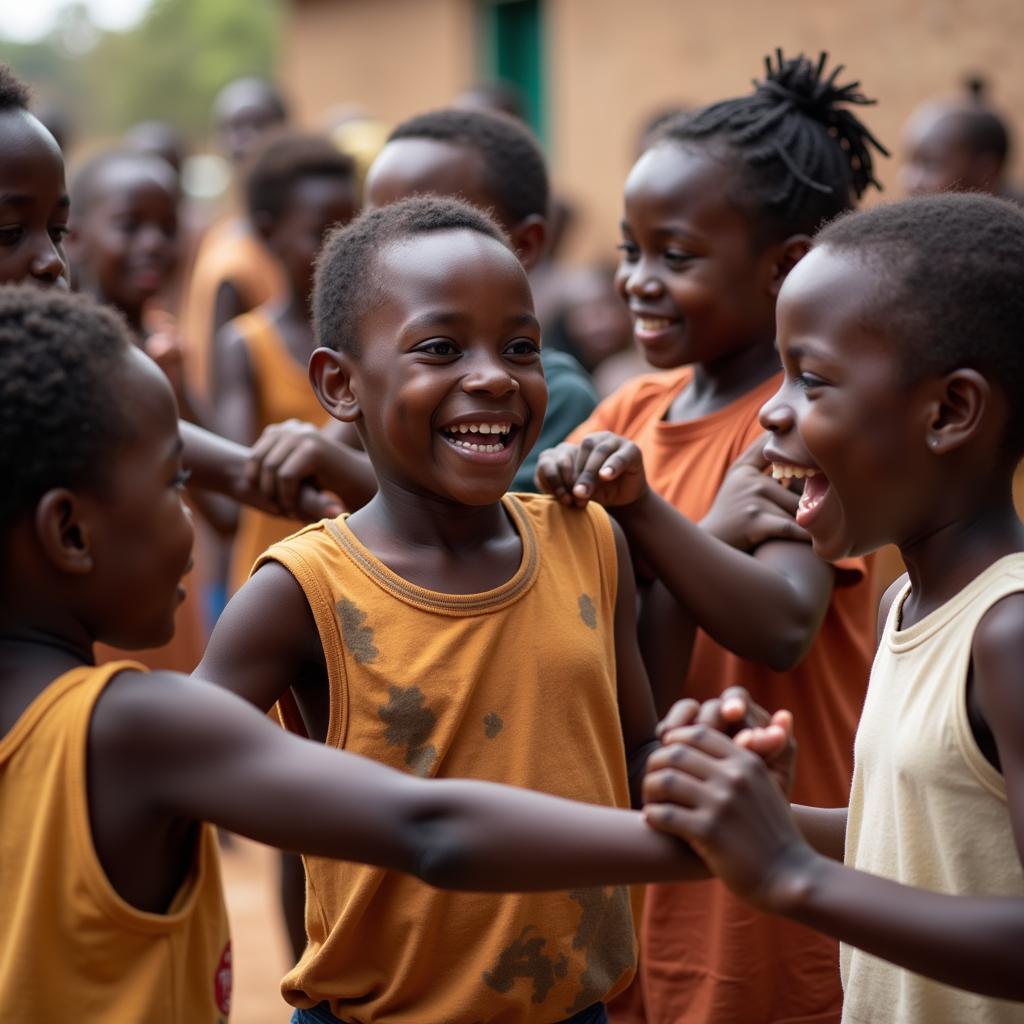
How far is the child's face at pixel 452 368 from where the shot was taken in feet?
7.64

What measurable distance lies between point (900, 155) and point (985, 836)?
6.40 m

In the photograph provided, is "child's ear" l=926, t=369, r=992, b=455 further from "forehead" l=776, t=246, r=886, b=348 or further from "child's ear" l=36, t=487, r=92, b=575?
"child's ear" l=36, t=487, r=92, b=575

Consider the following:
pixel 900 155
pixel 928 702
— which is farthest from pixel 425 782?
pixel 900 155

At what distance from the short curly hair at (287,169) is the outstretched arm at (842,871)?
4.13 metres

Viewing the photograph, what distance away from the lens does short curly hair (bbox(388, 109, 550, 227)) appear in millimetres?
3602

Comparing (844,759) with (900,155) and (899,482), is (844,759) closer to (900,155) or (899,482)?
(899,482)

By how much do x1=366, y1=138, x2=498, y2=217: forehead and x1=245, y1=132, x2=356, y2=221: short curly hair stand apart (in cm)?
205

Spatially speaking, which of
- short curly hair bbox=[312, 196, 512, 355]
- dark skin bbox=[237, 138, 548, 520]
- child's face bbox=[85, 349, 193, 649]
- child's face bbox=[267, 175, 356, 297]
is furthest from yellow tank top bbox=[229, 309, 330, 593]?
child's face bbox=[85, 349, 193, 649]

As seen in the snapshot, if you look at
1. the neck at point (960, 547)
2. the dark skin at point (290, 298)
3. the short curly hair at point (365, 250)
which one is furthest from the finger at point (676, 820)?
the dark skin at point (290, 298)

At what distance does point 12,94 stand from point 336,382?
0.85 m

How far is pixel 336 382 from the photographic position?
2.51 m

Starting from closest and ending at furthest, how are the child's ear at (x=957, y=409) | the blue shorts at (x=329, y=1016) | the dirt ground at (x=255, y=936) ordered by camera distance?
the child's ear at (x=957, y=409) < the blue shorts at (x=329, y=1016) < the dirt ground at (x=255, y=936)

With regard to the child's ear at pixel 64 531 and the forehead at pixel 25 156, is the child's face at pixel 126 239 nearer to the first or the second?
the forehead at pixel 25 156

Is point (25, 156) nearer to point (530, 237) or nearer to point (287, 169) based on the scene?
point (530, 237)
